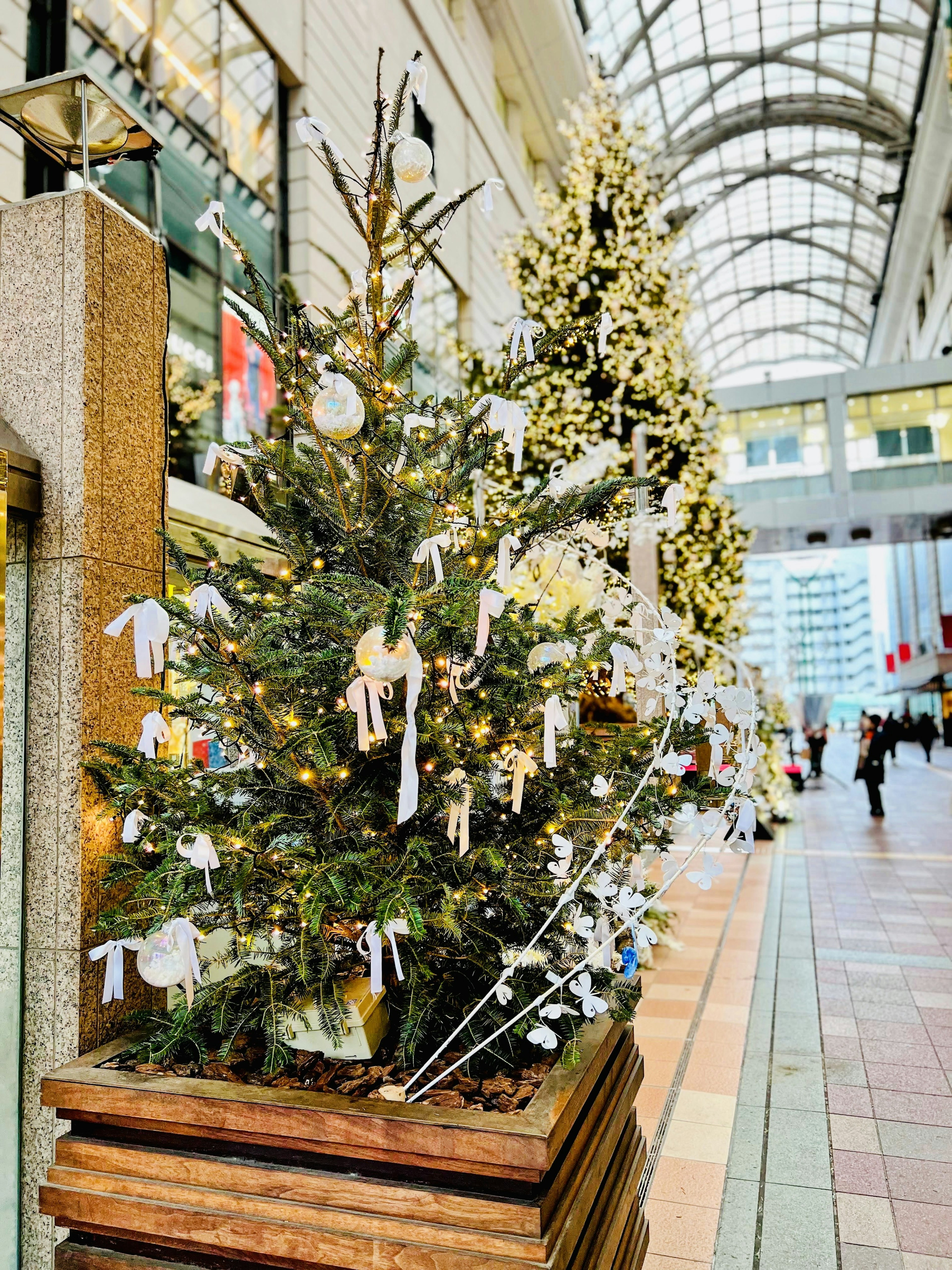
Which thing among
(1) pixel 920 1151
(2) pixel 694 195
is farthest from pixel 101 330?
(2) pixel 694 195

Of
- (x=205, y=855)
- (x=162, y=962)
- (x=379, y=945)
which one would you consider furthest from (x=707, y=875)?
(x=162, y=962)

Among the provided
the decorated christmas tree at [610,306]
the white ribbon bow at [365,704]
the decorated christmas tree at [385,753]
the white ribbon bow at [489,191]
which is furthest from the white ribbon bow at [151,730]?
the decorated christmas tree at [610,306]

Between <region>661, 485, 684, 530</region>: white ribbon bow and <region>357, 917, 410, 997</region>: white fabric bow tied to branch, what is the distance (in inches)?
49.9

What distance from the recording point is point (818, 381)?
22.4 metres

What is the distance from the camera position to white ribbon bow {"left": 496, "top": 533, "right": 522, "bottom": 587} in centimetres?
202

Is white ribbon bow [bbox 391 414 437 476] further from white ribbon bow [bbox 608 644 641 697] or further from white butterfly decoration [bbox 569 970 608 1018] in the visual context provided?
white butterfly decoration [bbox 569 970 608 1018]

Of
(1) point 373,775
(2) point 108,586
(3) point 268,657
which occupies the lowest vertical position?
(1) point 373,775

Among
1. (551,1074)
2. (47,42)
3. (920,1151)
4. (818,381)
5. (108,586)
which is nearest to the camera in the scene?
(551,1074)

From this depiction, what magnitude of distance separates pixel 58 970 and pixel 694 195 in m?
40.6

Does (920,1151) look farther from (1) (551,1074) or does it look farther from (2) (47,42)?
(2) (47,42)

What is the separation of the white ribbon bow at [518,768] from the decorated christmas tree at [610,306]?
20.7 feet

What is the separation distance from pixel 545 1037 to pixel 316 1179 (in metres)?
0.54

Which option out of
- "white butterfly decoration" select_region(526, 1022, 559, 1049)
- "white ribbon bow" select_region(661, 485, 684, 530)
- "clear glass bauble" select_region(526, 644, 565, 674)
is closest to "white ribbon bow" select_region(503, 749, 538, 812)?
"clear glass bauble" select_region(526, 644, 565, 674)

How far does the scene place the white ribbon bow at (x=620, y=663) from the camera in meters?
2.22
